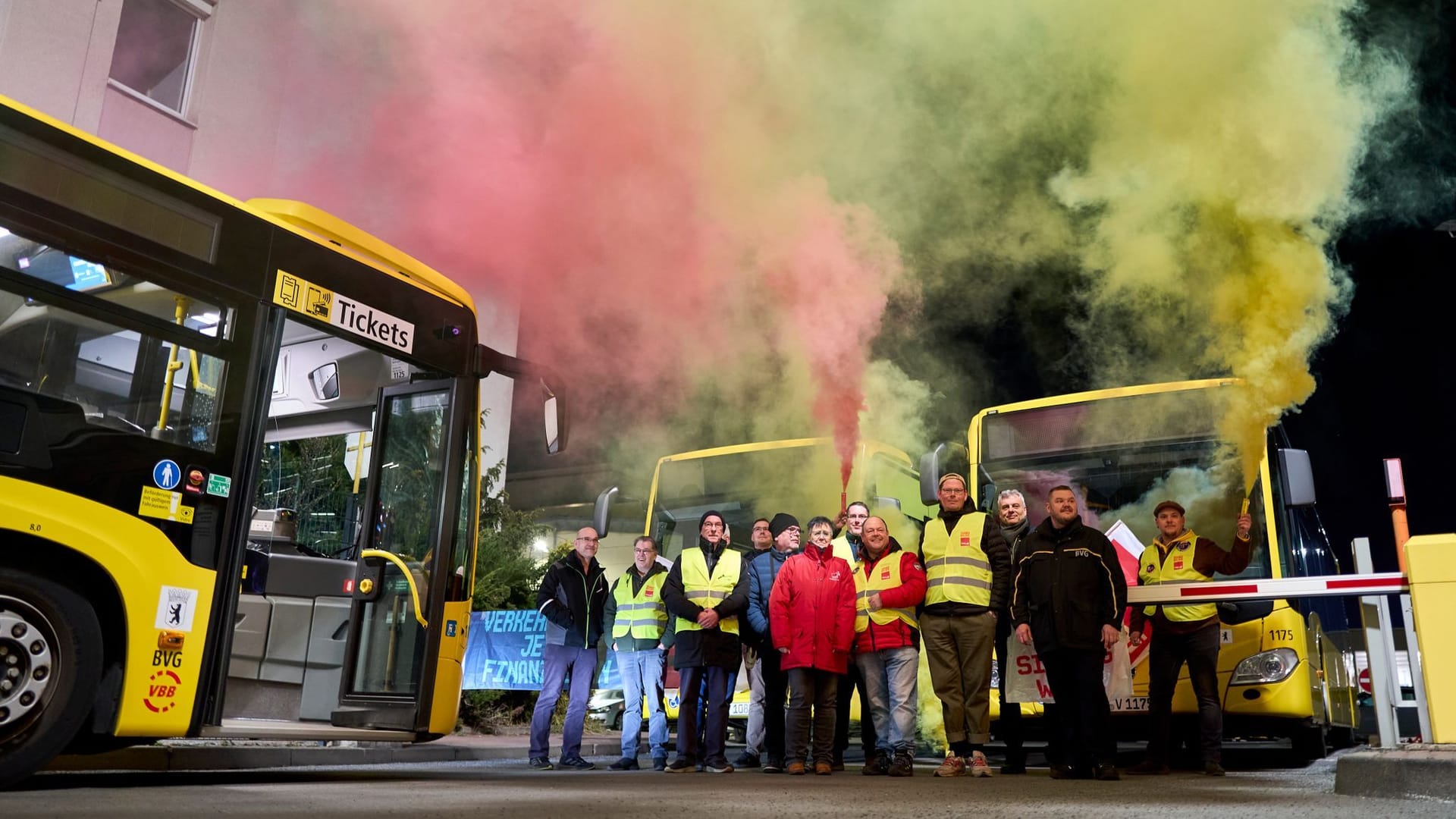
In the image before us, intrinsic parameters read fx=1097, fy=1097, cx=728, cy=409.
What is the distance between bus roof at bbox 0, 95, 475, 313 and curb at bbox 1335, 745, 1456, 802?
5901mm

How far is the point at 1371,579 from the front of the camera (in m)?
6.09

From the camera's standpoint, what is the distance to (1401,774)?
5.23 meters

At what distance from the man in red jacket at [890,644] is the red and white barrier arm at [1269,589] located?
1.41 m

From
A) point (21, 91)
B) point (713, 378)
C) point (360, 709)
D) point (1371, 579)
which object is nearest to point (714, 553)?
point (360, 709)

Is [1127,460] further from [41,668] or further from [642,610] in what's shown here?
[41,668]

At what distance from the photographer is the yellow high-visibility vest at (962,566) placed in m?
7.04

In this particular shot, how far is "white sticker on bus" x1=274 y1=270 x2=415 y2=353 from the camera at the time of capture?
6.11 meters

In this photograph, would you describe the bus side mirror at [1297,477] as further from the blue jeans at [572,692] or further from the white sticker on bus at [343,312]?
the white sticker on bus at [343,312]

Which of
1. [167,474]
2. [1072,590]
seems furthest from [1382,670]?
[167,474]

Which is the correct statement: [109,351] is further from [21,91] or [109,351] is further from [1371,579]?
[21,91]

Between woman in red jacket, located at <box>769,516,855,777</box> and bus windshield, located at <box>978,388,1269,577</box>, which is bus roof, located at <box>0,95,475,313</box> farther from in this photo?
bus windshield, located at <box>978,388,1269,577</box>

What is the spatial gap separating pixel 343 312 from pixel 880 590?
3862 mm

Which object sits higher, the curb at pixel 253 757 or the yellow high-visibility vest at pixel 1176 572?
the yellow high-visibility vest at pixel 1176 572

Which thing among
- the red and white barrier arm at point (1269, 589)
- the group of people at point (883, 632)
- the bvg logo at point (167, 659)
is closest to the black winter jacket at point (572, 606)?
the group of people at point (883, 632)
